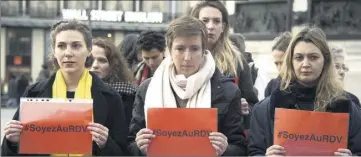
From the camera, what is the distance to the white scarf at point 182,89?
4.38 m

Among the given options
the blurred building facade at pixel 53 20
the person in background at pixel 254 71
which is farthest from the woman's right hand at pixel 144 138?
the blurred building facade at pixel 53 20

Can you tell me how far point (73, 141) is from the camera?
4250 mm

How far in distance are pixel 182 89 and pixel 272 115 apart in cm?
58

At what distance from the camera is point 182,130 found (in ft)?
14.1

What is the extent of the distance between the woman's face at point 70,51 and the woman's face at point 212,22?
1289 mm

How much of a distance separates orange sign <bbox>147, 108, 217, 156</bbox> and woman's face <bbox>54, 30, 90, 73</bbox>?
0.61 metres

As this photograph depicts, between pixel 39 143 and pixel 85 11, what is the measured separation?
157ft

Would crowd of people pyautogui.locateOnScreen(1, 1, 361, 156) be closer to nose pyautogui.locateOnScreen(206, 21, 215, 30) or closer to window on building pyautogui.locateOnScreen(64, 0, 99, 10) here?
nose pyautogui.locateOnScreen(206, 21, 215, 30)

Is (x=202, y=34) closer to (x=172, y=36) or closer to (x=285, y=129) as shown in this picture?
(x=172, y=36)

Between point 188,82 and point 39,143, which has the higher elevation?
point 188,82

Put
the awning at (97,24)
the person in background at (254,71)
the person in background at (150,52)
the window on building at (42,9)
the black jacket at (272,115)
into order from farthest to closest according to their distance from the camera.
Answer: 1. the window on building at (42,9)
2. the awning at (97,24)
3. the person in background at (254,71)
4. the person in background at (150,52)
5. the black jacket at (272,115)

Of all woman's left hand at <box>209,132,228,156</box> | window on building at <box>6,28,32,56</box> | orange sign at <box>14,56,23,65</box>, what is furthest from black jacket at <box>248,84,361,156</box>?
window on building at <box>6,28,32,56</box>

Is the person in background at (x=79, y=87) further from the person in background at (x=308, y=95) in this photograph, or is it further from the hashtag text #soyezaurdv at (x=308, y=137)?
the hashtag text #soyezaurdv at (x=308, y=137)

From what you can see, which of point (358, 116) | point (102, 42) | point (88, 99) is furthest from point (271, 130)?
point (102, 42)
